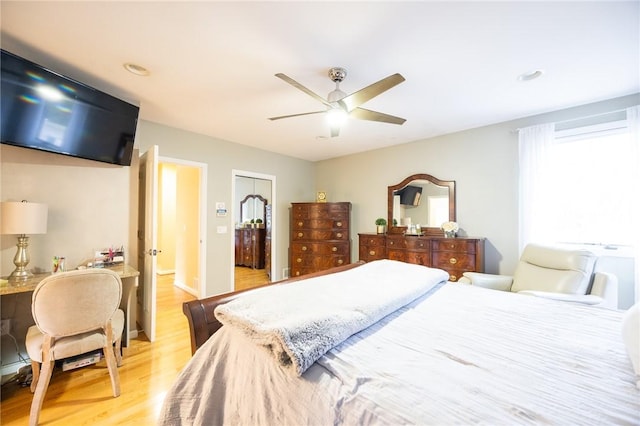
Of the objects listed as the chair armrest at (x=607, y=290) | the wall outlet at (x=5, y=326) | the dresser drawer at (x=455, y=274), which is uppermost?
the chair armrest at (x=607, y=290)

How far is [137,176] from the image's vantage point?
2.94 meters

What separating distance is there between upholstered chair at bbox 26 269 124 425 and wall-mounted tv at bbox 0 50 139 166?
1117mm

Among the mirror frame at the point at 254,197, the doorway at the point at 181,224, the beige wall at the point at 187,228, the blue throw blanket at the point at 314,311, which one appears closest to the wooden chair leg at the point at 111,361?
the blue throw blanket at the point at 314,311

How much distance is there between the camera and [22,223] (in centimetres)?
189

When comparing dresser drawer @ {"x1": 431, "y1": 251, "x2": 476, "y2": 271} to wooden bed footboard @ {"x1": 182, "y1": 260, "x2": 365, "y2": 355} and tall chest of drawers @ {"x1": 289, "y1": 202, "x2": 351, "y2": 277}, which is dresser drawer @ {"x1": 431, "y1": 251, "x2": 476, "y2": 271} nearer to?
tall chest of drawers @ {"x1": 289, "y1": 202, "x2": 351, "y2": 277}

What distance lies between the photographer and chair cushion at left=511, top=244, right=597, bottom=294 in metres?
2.27

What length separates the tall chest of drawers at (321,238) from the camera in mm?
4582

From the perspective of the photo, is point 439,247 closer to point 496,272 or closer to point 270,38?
point 496,272

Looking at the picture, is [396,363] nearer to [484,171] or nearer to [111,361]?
[111,361]

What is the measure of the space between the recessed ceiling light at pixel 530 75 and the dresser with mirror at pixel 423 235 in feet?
5.35

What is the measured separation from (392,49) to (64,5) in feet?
6.70

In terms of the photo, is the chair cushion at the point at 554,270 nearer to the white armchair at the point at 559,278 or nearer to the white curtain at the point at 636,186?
Result: the white armchair at the point at 559,278

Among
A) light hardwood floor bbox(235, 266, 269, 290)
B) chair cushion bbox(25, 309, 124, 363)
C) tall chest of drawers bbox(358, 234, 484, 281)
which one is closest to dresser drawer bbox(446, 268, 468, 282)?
tall chest of drawers bbox(358, 234, 484, 281)

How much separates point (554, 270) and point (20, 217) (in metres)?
4.55
